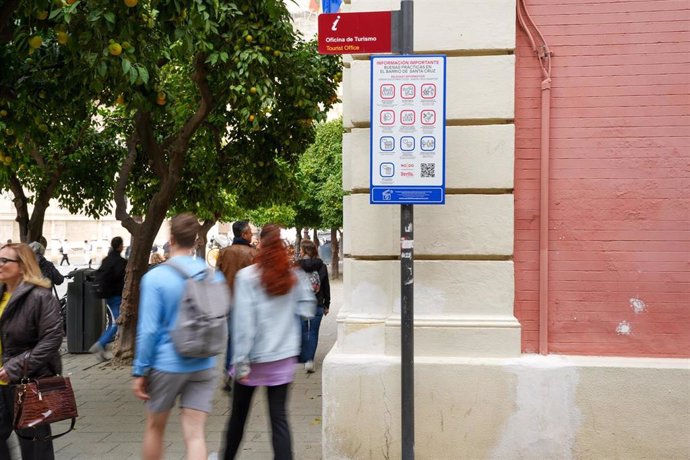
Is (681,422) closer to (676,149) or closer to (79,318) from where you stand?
(676,149)

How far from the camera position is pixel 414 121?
17.0 ft

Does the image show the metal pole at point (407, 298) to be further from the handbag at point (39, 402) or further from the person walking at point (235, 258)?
the person walking at point (235, 258)

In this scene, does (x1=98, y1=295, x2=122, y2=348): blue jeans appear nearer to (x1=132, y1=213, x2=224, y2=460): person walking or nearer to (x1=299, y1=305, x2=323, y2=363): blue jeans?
(x1=299, y1=305, x2=323, y2=363): blue jeans

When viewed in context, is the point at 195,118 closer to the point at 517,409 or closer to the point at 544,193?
the point at 544,193

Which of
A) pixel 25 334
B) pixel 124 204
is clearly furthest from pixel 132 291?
pixel 25 334

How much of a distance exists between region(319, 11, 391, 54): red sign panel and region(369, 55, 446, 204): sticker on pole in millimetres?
135

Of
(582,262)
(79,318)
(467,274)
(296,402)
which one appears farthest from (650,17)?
(79,318)

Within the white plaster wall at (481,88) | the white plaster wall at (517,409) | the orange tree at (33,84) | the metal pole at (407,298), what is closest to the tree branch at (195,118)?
the orange tree at (33,84)

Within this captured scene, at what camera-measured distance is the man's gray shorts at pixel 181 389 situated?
430 cm

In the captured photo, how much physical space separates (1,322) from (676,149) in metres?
5.01

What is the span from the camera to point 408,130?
17.0 feet

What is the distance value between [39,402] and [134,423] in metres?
2.68

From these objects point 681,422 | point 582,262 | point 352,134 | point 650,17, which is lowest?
point 681,422

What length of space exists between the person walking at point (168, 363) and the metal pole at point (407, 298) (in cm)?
126
